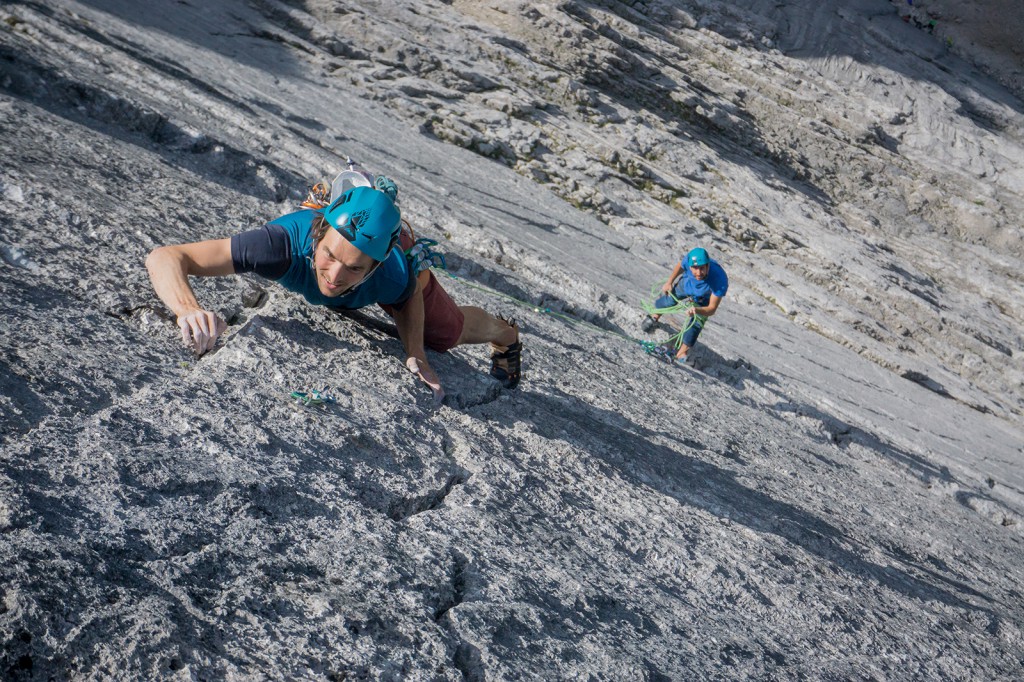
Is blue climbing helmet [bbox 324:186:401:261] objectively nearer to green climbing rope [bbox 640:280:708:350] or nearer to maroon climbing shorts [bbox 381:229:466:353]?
maroon climbing shorts [bbox 381:229:466:353]

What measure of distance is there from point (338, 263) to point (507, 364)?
1.37 metres

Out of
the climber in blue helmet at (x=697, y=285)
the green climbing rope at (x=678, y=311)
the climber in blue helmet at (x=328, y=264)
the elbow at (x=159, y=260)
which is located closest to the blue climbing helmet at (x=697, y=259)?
the climber in blue helmet at (x=697, y=285)

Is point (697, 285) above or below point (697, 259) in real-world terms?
below

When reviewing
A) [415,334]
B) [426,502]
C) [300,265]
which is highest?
[300,265]

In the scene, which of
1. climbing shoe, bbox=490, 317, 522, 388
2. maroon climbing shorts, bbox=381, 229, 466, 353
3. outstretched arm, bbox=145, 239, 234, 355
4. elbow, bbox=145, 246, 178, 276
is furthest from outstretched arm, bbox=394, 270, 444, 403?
elbow, bbox=145, 246, 178, 276

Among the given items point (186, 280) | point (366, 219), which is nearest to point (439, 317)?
point (366, 219)

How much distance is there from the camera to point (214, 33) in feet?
42.3

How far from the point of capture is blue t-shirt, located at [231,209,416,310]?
3.36 meters

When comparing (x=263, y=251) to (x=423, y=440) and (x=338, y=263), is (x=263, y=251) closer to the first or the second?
(x=338, y=263)

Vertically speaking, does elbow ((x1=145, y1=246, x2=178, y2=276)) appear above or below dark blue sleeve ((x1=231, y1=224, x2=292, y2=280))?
below

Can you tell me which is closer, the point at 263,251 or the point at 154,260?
the point at 154,260

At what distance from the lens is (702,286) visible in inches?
360

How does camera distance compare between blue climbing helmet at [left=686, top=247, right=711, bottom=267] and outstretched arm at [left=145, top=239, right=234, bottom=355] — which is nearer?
outstretched arm at [left=145, top=239, right=234, bottom=355]

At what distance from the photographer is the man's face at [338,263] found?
3318mm
